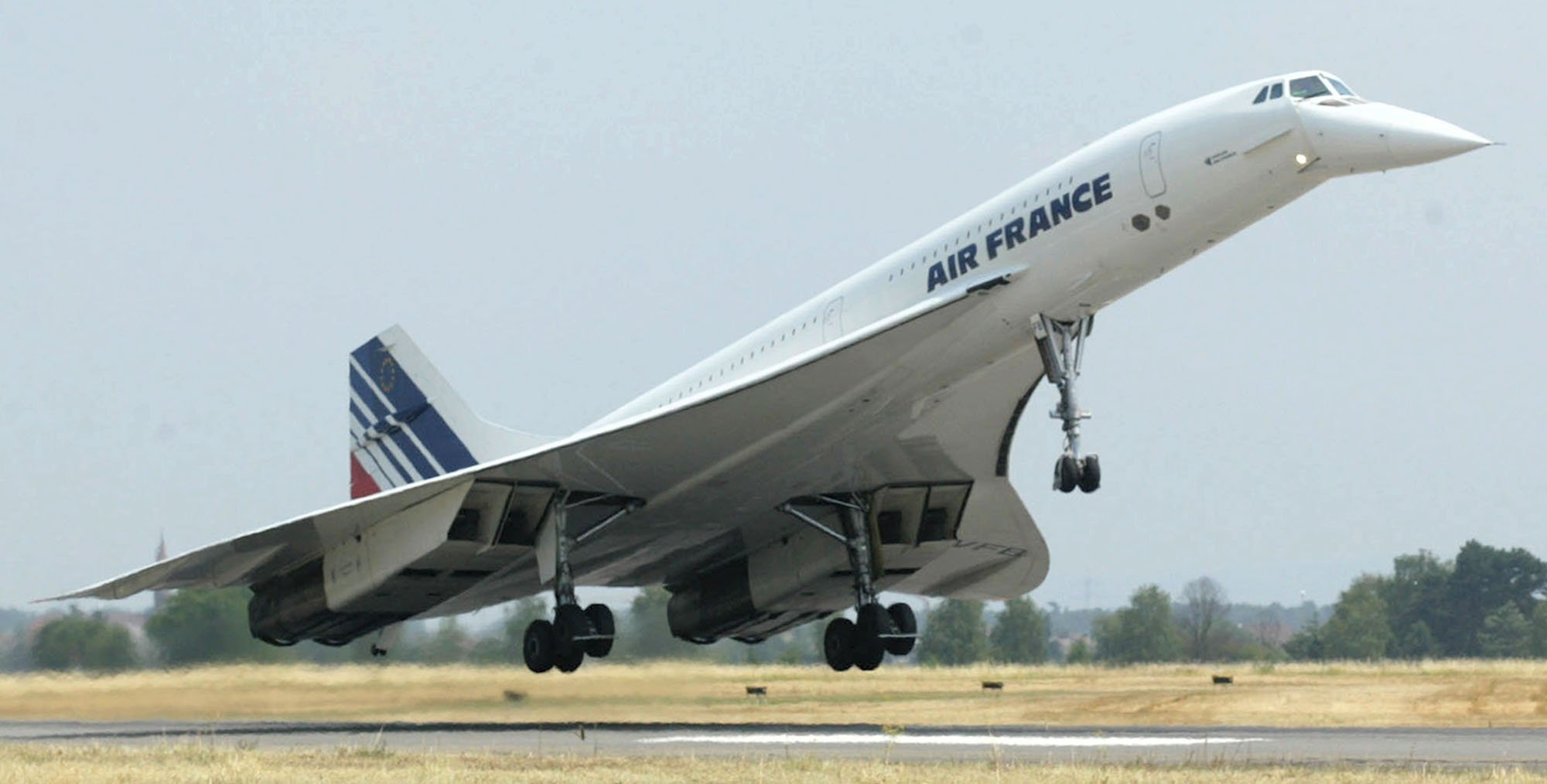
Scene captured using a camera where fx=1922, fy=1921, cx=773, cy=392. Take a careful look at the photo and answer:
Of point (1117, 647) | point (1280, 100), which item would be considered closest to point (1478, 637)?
point (1117, 647)

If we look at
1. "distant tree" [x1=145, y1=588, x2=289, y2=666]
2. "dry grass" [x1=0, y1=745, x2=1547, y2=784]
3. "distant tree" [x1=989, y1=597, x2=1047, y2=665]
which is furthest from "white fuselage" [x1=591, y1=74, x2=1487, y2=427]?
"distant tree" [x1=989, y1=597, x2=1047, y2=665]

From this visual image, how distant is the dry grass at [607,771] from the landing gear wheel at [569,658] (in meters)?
5.37

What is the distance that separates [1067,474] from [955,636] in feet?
67.5

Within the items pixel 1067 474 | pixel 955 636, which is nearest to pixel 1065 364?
pixel 1067 474

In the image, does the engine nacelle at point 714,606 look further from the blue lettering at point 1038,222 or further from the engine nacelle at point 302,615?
the blue lettering at point 1038,222

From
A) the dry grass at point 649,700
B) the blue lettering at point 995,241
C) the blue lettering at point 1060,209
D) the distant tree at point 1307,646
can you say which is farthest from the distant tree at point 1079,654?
the blue lettering at point 1060,209

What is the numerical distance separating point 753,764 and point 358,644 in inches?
416

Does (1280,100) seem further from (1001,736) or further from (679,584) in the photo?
(679,584)

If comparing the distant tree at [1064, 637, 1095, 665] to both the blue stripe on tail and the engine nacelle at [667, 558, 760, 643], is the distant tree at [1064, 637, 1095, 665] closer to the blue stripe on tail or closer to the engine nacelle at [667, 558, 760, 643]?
the engine nacelle at [667, 558, 760, 643]

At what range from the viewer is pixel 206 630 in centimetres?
2178

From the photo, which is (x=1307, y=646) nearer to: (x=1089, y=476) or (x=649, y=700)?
(x=649, y=700)

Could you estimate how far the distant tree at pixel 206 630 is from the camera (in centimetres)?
2158

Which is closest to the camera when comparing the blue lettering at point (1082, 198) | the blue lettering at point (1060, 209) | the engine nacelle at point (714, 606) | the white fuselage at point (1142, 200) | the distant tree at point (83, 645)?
the white fuselage at point (1142, 200)

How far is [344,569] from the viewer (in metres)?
19.7
